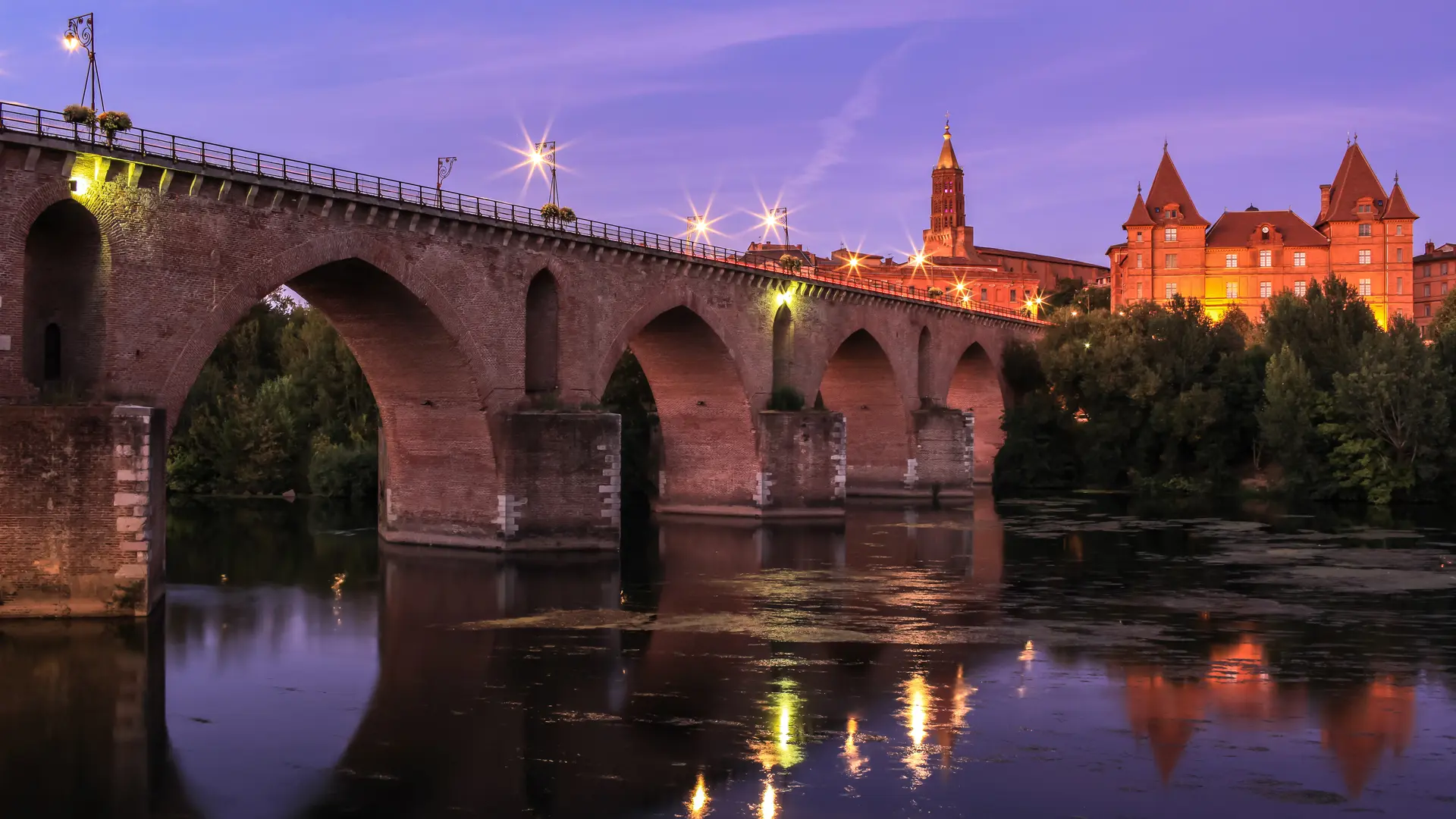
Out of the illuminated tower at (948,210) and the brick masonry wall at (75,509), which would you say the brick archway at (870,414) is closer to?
the brick masonry wall at (75,509)

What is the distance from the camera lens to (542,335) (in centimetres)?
3747

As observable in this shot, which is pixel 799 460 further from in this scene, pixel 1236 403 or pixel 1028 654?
pixel 1236 403

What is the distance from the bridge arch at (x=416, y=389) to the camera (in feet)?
106

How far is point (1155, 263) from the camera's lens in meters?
92.3

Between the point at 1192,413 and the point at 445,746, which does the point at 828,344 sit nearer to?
the point at 1192,413

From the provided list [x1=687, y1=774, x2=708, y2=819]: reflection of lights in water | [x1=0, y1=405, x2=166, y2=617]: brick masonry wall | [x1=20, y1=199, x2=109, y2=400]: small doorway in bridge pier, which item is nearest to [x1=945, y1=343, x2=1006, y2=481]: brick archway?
[x1=20, y1=199, x2=109, y2=400]: small doorway in bridge pier

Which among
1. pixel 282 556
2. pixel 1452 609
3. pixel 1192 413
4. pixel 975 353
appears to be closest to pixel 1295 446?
pixel 1192 413

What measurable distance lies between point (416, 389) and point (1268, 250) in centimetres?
7284

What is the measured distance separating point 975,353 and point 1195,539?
30728 mm

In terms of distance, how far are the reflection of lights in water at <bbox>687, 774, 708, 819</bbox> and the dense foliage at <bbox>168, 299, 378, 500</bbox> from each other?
39.5 meters

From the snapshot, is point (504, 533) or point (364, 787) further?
point (504, 533)

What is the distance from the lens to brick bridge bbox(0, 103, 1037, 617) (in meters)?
23.1

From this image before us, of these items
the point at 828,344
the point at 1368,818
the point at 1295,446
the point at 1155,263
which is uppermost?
the point at 1155,263

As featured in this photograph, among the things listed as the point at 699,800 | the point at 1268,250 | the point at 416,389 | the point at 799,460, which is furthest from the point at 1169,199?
the point at 699,800
